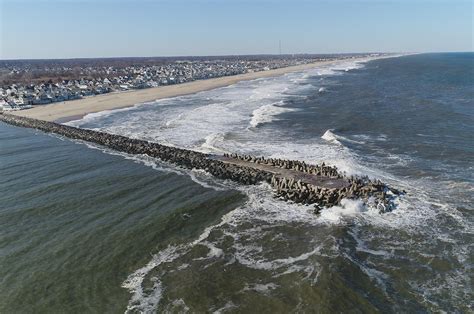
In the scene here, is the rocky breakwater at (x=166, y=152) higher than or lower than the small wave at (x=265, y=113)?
lower

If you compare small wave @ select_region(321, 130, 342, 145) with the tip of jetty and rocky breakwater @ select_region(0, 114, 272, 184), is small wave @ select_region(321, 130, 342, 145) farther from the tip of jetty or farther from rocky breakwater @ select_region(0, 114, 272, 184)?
rocky breakwater @ select_region(0, 114, 272, 184)

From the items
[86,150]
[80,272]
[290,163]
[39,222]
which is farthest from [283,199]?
[86,150]

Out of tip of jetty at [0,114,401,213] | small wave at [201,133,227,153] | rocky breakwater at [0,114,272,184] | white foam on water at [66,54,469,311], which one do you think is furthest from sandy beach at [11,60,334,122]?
small wave at [201,133,227,153]

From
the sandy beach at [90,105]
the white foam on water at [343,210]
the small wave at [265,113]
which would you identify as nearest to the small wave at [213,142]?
the small wave at [265,113]

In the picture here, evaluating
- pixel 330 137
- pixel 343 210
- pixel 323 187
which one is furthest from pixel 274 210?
pixel 330 137

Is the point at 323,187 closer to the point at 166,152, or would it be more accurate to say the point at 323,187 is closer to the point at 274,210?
the point at 274,210

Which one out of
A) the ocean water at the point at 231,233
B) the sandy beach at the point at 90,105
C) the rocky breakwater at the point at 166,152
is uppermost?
the sandy beach at the point at 90,105

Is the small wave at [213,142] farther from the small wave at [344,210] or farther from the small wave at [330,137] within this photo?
the small wave at [344,210]
